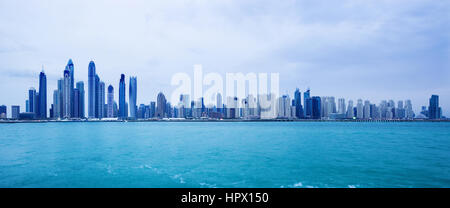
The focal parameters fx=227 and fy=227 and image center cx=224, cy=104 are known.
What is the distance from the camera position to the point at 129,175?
11.8 m

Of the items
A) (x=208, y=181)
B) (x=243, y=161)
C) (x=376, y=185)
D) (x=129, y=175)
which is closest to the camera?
(x=376, y=185)

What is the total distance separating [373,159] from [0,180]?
21712 mm

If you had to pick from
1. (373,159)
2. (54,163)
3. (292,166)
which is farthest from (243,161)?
(54,163)

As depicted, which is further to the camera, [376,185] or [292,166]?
[292,166]
